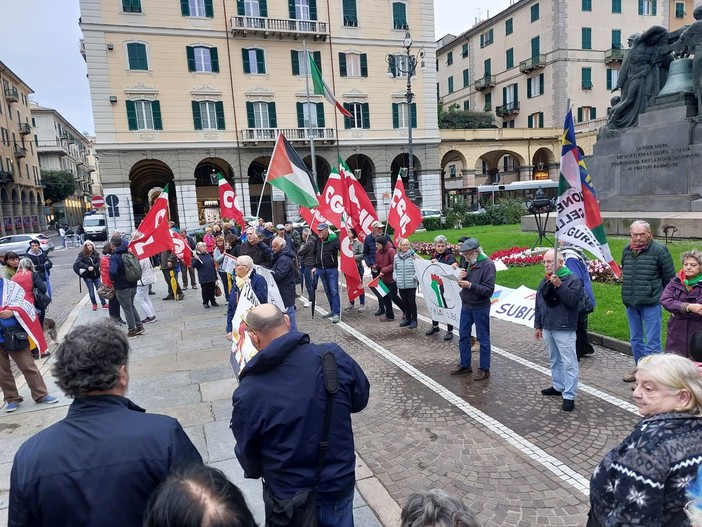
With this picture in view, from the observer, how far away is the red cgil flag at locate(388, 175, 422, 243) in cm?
1034

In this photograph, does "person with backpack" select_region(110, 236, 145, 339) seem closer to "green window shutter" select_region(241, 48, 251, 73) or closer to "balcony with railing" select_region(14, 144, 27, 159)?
"green window shutter" select_region(241, 48, 251, 73)

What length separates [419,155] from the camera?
38.5m

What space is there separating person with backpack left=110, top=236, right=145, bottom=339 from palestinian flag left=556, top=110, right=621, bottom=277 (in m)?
7.50

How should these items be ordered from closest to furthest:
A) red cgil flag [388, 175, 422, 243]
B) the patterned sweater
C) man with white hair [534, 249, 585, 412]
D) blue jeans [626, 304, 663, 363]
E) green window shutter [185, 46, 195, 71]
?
the patterned sweater
man with white hair [534, 249, 585, 412]
blue jeans [626, 304, 663, 363]
red cgil flag [388, 175, 422, 243]
green window shutter [185, 46, 195, 71]

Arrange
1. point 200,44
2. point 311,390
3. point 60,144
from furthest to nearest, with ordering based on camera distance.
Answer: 1. point 60,144
2. point 200,44
3. point 311,390

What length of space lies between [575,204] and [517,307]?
4.24 meters

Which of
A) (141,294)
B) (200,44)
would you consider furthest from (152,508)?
(200,44)

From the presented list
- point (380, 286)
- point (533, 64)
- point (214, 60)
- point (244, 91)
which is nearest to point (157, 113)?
point (214, 60)

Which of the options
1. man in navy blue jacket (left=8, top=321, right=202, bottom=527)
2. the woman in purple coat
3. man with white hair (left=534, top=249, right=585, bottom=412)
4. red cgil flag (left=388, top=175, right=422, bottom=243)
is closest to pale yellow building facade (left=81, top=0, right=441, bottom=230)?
red cgil flag (left=388, top=175, right=422, bottom=243)

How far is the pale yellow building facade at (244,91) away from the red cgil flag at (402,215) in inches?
839

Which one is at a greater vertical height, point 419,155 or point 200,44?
point 200,44

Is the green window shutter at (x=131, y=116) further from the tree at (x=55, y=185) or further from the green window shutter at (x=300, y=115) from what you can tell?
the tree at (x=55, y=185)

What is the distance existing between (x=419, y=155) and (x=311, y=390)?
37.9m

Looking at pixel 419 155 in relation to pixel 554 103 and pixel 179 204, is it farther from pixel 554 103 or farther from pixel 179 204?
pixel 179 204
